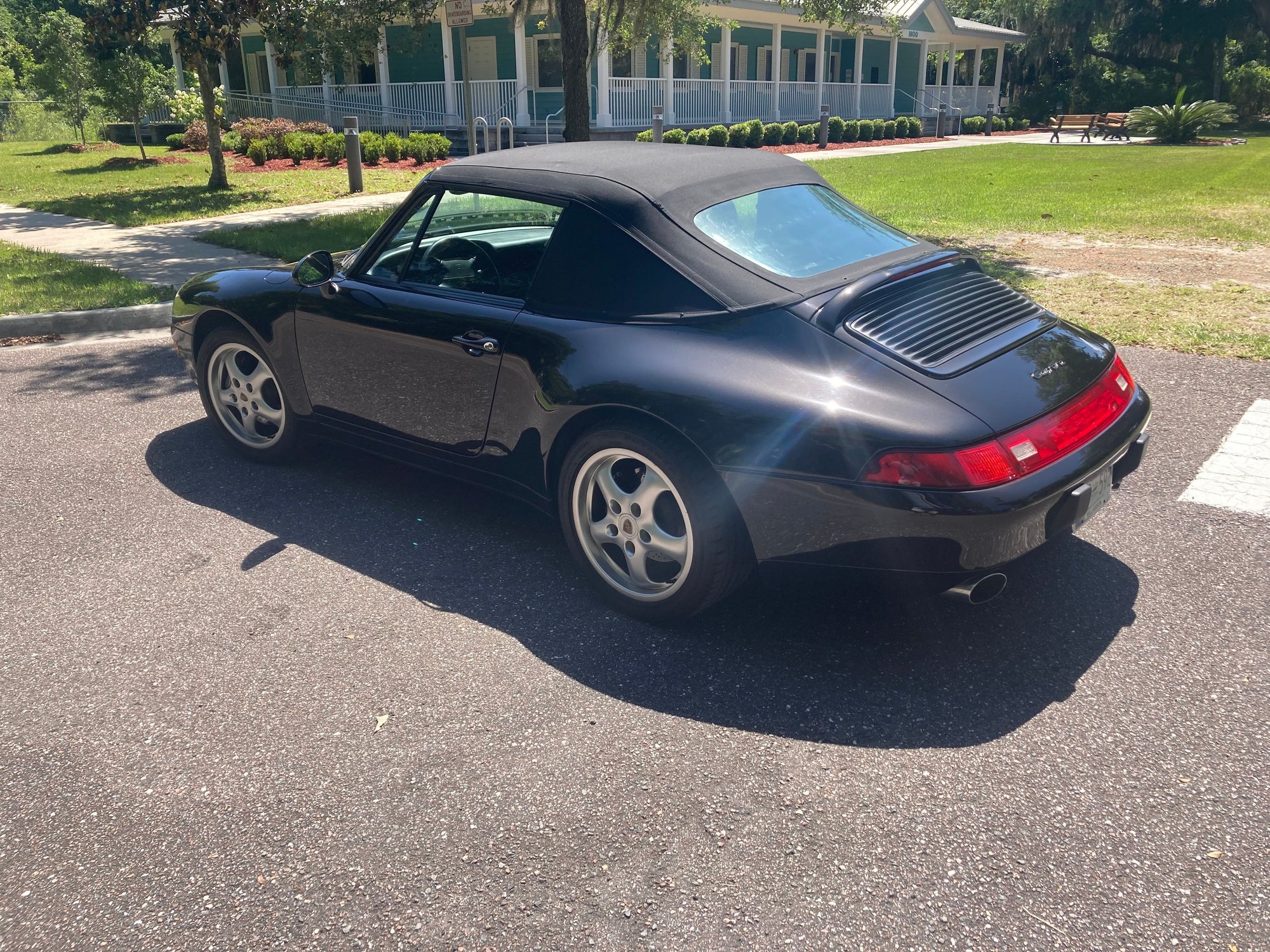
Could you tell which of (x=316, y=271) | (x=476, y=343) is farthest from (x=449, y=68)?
(x=476, y=343)

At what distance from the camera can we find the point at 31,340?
321 inches

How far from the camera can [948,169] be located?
72.3 ft

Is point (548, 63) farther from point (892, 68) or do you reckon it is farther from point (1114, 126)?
point (1114, 126)

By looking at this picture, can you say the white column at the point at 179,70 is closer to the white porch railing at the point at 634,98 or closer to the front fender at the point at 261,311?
the white porch railing at the point at 634,98

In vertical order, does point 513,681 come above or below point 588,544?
below

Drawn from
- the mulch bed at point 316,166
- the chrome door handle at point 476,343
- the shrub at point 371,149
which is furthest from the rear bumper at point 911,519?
the shrub at point 371,149

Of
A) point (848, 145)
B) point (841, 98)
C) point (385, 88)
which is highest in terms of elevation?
point (385, 88)

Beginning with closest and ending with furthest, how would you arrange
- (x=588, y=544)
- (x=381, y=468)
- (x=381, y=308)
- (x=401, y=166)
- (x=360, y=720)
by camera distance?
(x=360, y=720) → (x=588, y=544) → (x=381, y=308) → (x=381, y=468) → (x=401, y=166)

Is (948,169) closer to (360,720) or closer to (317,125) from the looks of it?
(317,125)

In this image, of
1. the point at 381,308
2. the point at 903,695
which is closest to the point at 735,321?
the point at 903,695

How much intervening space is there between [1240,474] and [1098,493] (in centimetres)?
203

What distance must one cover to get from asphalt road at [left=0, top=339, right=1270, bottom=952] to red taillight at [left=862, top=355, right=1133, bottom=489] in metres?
0.47

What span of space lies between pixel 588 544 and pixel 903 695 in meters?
1.21

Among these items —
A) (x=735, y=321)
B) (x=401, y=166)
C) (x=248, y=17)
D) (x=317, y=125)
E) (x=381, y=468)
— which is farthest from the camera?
(x=317, y=125)
